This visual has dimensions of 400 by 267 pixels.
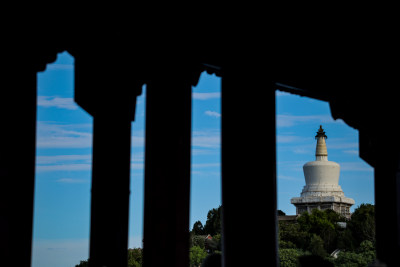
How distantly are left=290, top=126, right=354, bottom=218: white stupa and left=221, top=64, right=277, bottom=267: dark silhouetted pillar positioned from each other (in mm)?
82192

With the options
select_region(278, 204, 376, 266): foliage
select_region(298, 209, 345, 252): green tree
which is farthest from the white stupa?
select_region(298, 209, 345, 252): green tree

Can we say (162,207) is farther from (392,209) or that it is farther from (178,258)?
(392,209)

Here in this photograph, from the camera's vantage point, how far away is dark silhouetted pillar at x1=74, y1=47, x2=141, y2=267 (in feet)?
24.5

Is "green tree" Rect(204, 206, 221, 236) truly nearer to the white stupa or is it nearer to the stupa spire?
the white stupa

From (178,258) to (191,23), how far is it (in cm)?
214

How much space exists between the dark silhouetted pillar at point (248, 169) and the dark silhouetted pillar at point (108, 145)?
2348 millimetres

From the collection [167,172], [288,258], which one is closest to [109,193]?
[167,172]

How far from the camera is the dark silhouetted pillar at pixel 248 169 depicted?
5.04 metres

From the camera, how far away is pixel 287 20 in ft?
19.1

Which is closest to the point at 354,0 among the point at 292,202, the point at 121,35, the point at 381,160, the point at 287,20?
the point at 287,20

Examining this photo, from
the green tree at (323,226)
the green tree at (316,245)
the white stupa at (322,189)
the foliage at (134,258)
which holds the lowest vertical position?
the foliage at (134,258)

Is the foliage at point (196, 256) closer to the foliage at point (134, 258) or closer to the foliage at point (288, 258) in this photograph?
the foliage at point (134, 258)

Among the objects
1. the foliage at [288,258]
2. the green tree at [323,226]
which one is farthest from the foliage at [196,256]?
the green tree at [323,226]

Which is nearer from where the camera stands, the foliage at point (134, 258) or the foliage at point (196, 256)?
the foliage at point (134, 258)
